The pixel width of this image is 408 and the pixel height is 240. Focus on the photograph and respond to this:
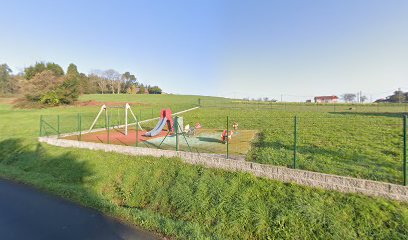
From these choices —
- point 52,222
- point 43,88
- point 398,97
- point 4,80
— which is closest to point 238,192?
point 52,222

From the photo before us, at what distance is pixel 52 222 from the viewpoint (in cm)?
575

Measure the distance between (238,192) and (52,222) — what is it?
4853 millimetres

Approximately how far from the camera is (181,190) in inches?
274

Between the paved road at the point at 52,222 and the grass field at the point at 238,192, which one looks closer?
the grass field at the point at 238,192

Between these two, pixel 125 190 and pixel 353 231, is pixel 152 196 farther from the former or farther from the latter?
→ pixel 353 231

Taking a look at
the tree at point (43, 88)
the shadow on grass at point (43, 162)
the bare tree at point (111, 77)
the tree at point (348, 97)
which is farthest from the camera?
the tree at point (348, 97)

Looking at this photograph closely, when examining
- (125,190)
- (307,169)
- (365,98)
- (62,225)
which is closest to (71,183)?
(125,190)

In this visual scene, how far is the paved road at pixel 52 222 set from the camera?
206 inches

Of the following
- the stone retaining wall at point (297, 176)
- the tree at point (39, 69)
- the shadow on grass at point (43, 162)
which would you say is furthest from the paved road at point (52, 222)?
the tree at point (39, 69)

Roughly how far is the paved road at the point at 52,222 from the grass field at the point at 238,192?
1.21 feet

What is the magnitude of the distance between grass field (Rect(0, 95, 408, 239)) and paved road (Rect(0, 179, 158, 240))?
0.37 m

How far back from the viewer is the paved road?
5223 millimetres

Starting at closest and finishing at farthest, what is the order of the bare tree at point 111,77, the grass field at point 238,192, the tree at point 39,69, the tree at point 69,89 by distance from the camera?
the grass field at point 238,192
the tree at point 69,89
the tree at point 39,69
the bare tree at point 111,77

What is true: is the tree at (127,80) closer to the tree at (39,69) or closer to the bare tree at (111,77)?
the bare tree at (111,77)
